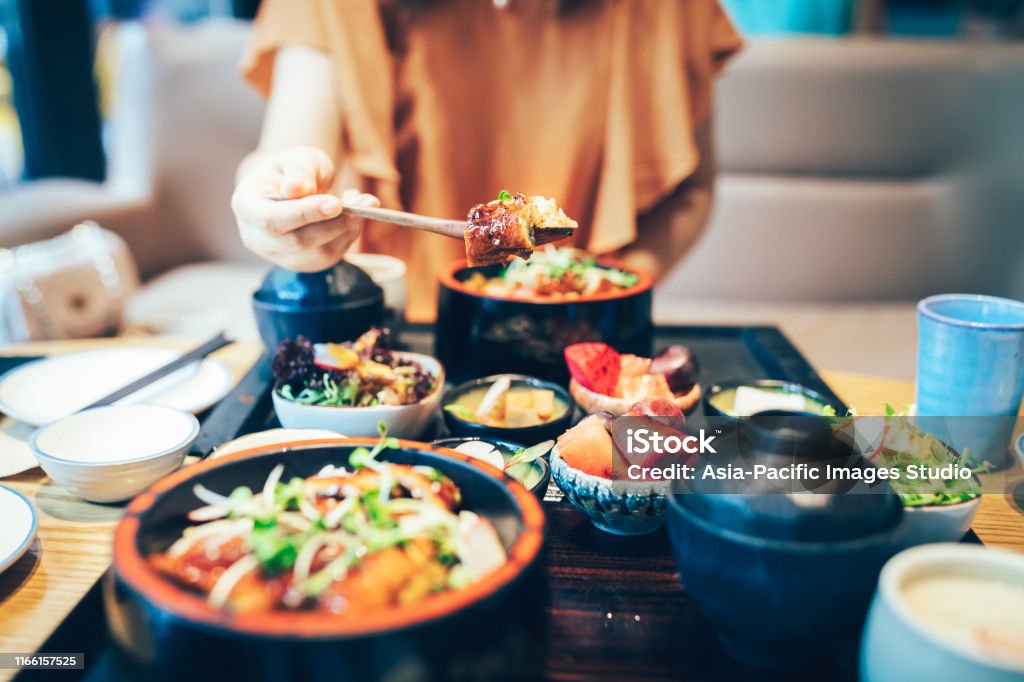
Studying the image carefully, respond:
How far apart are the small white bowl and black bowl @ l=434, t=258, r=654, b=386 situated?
1.54 ft

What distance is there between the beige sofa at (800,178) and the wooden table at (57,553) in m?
2.16

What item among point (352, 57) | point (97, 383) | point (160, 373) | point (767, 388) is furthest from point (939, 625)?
point (352, 57)

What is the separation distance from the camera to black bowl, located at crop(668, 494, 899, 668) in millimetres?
661

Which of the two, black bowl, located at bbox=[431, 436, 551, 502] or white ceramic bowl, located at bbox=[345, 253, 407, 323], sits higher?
white ceramic bowl, located at bbox=[345, 253, 407, 323]

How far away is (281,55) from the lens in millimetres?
2021

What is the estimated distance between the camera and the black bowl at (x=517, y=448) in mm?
961

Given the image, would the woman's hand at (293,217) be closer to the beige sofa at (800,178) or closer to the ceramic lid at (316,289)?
the ceramic lid at (316,289)

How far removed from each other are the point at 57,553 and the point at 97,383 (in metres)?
0.58

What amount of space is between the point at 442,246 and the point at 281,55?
66 cm

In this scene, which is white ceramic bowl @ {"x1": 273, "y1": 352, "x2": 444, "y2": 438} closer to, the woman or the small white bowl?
the small white bowl

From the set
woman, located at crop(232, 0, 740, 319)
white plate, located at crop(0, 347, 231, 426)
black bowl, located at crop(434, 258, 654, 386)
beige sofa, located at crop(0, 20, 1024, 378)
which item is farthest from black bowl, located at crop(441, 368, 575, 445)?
beige sofa, located at crop(0, 20, 1024, 378)

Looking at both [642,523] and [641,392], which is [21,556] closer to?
[642,523]

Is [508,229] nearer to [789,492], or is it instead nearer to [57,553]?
[789,492]

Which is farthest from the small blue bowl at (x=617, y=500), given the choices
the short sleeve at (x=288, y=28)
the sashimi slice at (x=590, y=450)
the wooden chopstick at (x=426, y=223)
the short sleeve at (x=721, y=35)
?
the short sleeve at (x=721, y=35)
